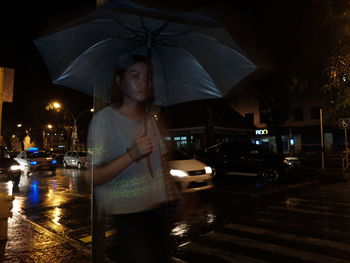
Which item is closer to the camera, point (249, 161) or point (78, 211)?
point (78, 211)

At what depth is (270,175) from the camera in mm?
12758

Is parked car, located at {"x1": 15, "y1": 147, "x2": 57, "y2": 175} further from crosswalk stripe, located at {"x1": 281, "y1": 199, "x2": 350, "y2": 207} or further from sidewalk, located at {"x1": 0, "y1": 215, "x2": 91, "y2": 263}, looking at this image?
crosswalk stripe, located at {"x1": 281, "y1": 199, "x2": 350, "y2": 207}

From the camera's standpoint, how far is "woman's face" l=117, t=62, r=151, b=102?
205cm

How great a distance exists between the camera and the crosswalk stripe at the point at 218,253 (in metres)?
4.32

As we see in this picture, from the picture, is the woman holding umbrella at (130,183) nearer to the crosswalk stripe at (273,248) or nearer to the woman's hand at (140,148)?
the woman's hand at (140,148)

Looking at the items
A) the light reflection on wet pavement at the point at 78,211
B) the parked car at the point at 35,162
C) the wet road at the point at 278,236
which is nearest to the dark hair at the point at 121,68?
the light reflection on wet pavement at the point at 78,211

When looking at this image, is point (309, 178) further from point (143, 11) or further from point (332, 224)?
point (143, 11)

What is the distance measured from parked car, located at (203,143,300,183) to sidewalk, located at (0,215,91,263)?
9.77 meters

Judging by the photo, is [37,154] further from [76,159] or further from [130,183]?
[130,183]

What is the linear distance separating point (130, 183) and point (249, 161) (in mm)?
12328

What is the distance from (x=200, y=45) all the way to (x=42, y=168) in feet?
61.3

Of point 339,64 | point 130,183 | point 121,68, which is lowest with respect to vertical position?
point 130,183

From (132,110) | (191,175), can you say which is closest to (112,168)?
(132,110)

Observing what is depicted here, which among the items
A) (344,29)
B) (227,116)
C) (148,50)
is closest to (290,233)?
(148,50)
